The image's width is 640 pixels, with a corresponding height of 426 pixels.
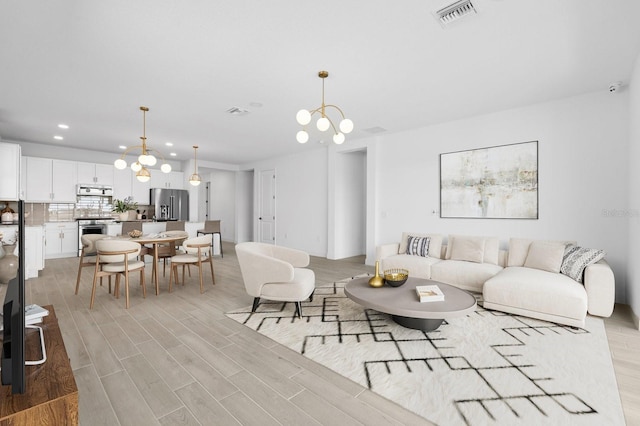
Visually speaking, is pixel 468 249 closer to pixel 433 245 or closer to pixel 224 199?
pixel 433 245

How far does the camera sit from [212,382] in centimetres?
212

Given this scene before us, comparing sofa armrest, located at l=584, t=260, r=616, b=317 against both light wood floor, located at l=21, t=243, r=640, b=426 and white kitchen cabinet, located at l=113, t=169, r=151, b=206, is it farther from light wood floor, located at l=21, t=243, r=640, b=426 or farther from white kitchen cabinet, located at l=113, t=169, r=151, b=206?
white kitchen cabinet, located at l=113, t=169, r=151, b=206

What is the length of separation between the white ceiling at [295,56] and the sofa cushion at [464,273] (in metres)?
2.39

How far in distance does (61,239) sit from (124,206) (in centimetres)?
158

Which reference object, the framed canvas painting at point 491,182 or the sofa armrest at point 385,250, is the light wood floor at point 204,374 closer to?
the framed canvas painting at point 491,182

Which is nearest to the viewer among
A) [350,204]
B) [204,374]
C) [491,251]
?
[204,374]

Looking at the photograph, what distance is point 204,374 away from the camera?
222 cm

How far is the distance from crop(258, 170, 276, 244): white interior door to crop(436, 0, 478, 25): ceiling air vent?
683 centimetres

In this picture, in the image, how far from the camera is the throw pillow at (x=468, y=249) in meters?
4.58

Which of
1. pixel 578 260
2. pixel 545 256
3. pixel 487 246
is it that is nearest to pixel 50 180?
pixel 487 246

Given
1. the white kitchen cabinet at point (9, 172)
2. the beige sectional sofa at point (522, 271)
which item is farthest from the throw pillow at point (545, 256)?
the white kitchen cabinet at point (9, 172)

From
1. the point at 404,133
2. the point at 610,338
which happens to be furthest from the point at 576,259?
the point at 404,133

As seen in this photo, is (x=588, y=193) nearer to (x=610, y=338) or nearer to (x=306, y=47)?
(x=610, y=338)

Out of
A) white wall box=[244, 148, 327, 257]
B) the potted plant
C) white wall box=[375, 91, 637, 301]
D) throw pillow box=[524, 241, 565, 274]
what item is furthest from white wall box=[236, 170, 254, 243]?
throw pillow box=[524, 241, 565, 274]
